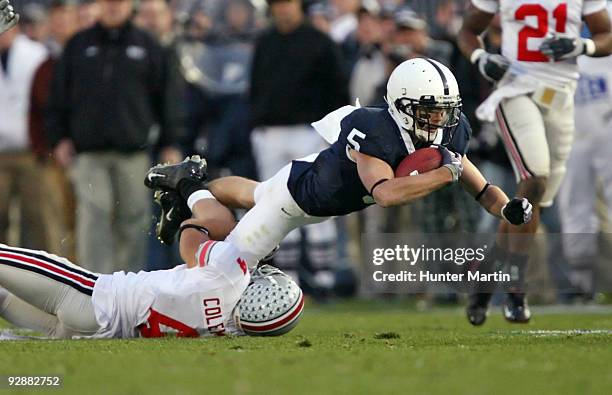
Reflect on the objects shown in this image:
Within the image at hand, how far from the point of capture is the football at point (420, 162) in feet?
20.9

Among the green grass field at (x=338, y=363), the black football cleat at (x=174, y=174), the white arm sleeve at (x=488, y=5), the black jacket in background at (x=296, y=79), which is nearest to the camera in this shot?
the green grass field at (x=338, y=363)

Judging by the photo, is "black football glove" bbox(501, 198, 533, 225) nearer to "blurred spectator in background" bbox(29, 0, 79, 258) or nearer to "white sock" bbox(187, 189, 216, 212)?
"white sock" bbox(187, 189, 216, 212)

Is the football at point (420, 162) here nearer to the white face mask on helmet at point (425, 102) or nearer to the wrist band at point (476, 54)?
the white face mask on helmet at point (425, 102)

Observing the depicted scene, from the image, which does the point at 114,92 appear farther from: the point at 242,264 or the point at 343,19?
the point at 242,264

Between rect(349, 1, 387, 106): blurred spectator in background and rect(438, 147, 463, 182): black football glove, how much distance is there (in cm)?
426

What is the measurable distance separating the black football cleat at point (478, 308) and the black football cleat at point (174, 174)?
1.77m

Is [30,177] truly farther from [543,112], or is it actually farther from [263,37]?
[543,112]

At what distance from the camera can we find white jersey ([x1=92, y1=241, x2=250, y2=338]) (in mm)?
6602

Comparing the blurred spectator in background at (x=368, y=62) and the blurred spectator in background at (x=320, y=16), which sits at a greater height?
the blurred spectator in background at (x=320, y=16)

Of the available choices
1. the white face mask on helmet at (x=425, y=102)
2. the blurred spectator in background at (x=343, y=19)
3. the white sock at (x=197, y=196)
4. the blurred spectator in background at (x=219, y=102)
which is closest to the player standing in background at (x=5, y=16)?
the white sock at (x=197, y=196)

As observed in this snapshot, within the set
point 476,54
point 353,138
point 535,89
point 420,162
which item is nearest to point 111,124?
point 476,54

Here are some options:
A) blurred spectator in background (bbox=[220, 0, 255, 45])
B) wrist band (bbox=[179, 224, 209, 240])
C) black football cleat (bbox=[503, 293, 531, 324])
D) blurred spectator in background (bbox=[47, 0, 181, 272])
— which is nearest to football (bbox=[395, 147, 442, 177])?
wrist band (bbox=[179, 224, 209, 240])

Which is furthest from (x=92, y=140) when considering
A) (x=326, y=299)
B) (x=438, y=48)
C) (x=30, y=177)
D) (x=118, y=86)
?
(x=438, y=48)

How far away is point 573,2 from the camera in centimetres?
831
